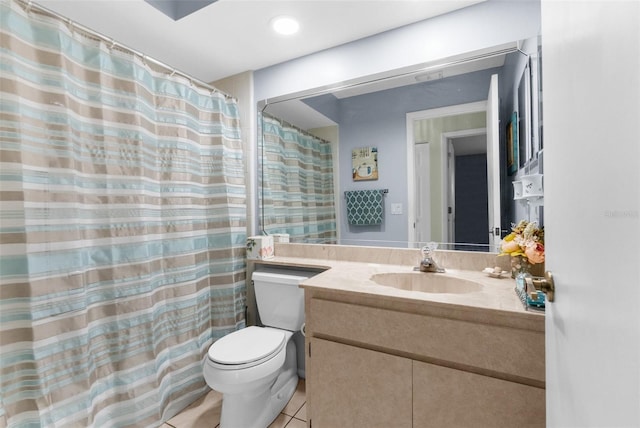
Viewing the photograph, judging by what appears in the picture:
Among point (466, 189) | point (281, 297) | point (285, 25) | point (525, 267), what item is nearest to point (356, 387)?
point (281, 297)

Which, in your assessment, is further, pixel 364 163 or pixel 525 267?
pixel 364 163

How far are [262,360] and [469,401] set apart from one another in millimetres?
889

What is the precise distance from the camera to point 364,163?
1.69 metres

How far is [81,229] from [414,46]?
187 centimetres

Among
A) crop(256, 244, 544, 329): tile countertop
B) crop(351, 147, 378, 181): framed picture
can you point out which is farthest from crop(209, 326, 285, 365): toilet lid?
crop(351, 147, 378, 181): framed picture

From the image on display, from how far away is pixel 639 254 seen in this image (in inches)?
11.9

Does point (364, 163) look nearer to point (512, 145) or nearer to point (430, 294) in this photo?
point (512, 145)

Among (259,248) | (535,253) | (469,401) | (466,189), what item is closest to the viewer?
(469,401)

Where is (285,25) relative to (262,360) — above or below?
above

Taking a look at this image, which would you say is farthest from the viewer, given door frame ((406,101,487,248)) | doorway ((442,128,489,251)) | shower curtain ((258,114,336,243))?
shower curtain ((258,114,336,243))

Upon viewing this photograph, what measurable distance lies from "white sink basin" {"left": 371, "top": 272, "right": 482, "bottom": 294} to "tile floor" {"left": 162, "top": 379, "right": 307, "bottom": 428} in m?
0.92

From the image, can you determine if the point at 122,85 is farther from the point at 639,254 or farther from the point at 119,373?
the point at 639,254

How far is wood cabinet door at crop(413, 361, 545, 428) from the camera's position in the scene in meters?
0.87

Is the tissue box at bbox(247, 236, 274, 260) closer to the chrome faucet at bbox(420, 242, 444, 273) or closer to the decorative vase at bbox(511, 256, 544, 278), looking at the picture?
→ the chrome faucet at bbox(420, 242, 444, 273)
